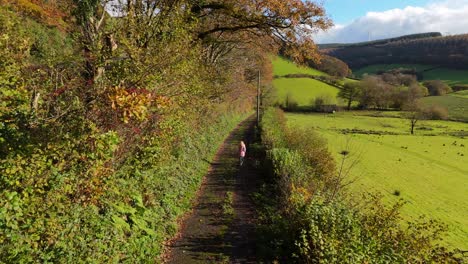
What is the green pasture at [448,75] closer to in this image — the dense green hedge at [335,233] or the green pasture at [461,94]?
the green pasture at [461,94]

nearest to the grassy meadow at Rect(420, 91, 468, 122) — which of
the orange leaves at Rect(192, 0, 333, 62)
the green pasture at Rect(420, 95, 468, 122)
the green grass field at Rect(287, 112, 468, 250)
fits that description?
the green pasture at Rect(420, 95, 468, 122)

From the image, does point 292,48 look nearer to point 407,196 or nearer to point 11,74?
point 11,74

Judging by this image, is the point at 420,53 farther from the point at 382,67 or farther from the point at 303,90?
the point at 303,90

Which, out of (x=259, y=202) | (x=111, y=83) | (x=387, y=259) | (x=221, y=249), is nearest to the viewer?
(x=387, y=259)

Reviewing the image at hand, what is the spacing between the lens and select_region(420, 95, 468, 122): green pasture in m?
84.3

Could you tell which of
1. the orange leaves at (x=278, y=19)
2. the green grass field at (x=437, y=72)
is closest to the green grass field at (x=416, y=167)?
the orange leaves at (x=278, y=19)

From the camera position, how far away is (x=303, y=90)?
341ft

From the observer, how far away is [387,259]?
6.81m

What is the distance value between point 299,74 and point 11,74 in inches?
4497

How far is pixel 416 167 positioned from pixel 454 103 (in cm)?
7578

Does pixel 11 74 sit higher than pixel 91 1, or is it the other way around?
pixel 91 1

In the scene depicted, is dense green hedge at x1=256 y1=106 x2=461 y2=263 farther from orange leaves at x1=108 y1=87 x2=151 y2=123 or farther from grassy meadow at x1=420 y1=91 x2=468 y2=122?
grassy meadow at x1=420 y1=91 x2=468 y2=122

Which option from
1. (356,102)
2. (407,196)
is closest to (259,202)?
(407,196)

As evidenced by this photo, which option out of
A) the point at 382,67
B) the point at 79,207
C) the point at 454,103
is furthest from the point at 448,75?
the point at 79,207
